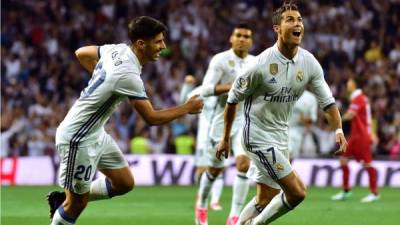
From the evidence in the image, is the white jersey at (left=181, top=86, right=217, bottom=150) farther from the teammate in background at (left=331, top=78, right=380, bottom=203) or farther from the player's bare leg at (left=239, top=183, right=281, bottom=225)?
the player's bare leg at (left=239, top=183, right=281, bottom=225)

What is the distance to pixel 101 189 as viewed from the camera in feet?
29.2

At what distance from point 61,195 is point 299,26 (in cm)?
277

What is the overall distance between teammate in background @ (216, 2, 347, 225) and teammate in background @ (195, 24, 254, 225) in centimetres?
182

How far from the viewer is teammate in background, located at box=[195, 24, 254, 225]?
10.9 metres

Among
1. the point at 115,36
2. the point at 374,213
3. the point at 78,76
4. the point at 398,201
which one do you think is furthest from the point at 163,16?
the point at 374,213

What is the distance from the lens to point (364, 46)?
24.0m

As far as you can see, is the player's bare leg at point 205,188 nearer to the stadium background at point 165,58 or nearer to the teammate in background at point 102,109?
the teammate in background at point 102,109

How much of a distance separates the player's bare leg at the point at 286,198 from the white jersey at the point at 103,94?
1.60 m

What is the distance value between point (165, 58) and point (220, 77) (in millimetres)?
12619

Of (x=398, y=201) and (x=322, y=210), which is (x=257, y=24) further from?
(x=322, y=210)

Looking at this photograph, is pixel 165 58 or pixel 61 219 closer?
pixel 61 219

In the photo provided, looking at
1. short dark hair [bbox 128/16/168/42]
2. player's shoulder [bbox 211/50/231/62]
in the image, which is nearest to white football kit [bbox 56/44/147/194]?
short dark hair [bbox 128/16/168/42]

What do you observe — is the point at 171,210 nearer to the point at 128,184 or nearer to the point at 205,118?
the point at 205,118

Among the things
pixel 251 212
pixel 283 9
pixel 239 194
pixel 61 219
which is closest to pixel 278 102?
pixel 283 9
